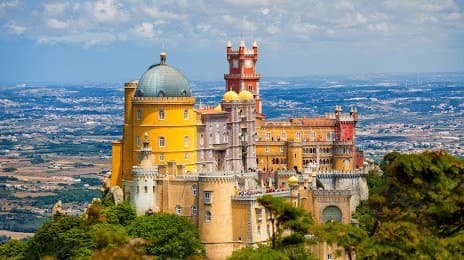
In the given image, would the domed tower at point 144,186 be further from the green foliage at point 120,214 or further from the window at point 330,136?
the window at point 330,136

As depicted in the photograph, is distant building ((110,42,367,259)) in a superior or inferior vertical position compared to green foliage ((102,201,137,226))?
superior

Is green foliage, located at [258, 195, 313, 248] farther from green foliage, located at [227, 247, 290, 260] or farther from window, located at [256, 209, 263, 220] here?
window, located at [256, 209, 263, 220]

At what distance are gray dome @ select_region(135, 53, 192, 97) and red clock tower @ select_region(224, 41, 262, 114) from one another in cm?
2940

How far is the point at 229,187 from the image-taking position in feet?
362

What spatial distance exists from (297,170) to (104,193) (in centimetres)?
2369

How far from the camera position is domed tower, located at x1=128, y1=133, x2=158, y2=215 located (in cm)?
11288

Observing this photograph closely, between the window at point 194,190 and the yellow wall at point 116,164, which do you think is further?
the yellow wall at point 116,164

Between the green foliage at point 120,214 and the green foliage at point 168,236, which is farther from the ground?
the green foliage at point 120,214

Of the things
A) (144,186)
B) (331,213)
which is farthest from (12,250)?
(331,213)

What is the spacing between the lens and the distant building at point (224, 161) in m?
110

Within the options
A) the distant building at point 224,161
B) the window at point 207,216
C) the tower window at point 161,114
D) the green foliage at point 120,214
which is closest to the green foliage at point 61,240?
the green foliage at point 120,214

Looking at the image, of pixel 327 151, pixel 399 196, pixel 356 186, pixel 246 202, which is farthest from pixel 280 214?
pixel 327 151

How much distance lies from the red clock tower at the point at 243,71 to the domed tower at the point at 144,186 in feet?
127

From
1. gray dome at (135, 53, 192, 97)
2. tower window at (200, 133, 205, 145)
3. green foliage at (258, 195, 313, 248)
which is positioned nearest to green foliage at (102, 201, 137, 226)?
gray dome at (135, 53, 192, 97)
